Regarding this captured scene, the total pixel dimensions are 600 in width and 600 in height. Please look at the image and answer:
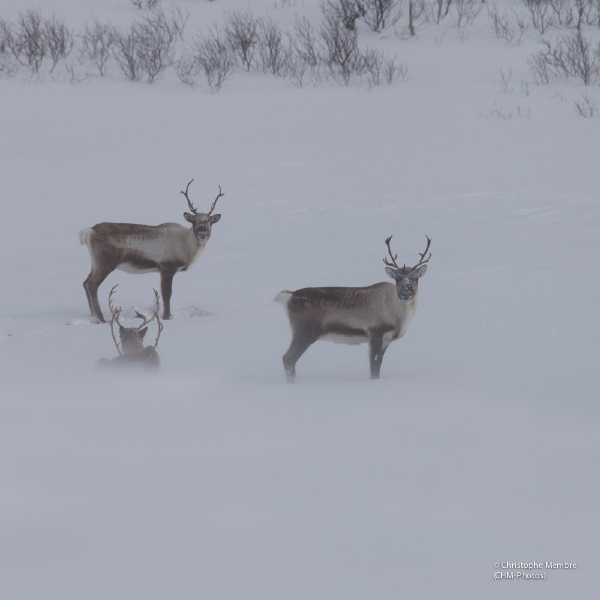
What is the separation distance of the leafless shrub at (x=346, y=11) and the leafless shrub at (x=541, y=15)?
14.1 feet

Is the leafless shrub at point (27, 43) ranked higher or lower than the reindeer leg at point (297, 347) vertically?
higher

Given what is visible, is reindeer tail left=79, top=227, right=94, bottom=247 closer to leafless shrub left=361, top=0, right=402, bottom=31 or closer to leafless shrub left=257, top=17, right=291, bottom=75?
leafless shrub left=257, top=17, right=291, bottom=75

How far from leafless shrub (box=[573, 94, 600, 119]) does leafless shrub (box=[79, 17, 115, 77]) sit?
9.78 metres

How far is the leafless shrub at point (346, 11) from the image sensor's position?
25141mm

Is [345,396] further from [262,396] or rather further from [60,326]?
[60,326]

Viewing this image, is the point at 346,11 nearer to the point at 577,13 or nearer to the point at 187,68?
the point at 187,68

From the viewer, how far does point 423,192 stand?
14.9 meters

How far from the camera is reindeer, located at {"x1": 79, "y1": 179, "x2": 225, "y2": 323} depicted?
8742 mm

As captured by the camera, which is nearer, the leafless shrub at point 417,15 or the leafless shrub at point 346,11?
the leafless shrub at point 346,11

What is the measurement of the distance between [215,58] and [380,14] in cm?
542

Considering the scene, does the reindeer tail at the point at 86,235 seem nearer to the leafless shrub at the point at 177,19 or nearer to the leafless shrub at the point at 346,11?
the leafless shrub at the point at 177,19

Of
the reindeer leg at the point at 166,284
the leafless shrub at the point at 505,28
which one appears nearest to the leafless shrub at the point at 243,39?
the leafless shrub at the point at 505,28

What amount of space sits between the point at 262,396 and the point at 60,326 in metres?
3.32

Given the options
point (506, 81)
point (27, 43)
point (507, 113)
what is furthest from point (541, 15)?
point (27, 43)
